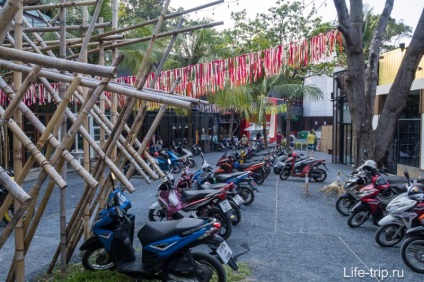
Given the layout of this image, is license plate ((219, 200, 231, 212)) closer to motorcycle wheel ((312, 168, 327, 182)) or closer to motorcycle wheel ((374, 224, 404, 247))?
motorcycle wheel ((374, 224, 404, 247))

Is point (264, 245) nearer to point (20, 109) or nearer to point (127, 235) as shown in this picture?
point (127, 235)

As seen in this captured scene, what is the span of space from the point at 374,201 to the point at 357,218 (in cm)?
52

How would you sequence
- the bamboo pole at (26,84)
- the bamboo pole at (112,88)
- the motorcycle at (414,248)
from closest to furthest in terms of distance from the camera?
the bamboo pole at (26,84), the bamboo pole at (112,88), the motorcycle at (414,248)

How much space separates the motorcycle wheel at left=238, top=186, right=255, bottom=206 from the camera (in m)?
8.81

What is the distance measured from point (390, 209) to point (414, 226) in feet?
1.27

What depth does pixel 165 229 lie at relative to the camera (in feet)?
13.0

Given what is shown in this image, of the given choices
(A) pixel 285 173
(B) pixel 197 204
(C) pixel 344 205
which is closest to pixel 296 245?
(B) pixel 197 204

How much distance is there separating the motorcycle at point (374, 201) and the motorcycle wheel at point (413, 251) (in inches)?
66.0

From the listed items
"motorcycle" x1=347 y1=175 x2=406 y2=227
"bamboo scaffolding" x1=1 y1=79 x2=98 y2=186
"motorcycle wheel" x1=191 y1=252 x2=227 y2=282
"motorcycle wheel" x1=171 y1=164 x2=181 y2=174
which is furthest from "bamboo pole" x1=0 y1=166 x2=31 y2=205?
"motorcycle wheel" x1=171 y1=164 x2=181 y2=174

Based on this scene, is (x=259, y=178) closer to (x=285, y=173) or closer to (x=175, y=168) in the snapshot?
(x=285, y=173)

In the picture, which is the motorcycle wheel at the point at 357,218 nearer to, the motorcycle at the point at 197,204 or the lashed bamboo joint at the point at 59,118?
the motorcycle at the point at 197,204

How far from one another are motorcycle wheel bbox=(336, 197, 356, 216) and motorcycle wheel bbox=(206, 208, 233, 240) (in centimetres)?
296

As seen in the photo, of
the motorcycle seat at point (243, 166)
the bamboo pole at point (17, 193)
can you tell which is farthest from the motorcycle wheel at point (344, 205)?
the bamboo pole at point (17, 193)

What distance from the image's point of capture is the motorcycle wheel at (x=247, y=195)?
8812 millimetres
